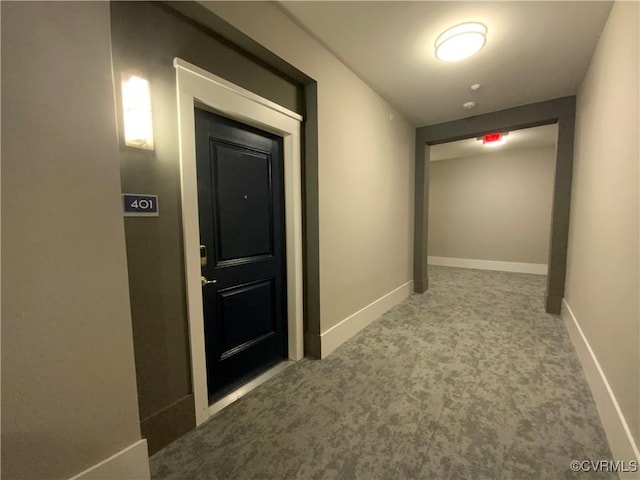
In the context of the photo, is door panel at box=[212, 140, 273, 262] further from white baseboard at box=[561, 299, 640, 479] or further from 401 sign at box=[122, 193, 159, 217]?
white baseboard at box=[561, 299, 640, 479]

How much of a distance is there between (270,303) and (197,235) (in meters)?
0.91

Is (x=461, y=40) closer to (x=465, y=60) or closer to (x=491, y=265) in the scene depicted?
(x=465, y=60)

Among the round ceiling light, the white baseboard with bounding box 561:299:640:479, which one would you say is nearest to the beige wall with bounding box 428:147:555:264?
the white baseboard with bounding box 561:299:640:479

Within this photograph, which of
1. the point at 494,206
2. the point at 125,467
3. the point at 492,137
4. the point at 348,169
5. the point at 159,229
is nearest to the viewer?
the point at 125,467

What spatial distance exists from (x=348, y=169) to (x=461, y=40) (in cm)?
128

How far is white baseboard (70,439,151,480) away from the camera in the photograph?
110cm

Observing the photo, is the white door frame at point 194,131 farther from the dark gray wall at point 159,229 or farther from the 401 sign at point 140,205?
the 401 sign at point 140,205

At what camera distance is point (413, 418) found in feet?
5.27

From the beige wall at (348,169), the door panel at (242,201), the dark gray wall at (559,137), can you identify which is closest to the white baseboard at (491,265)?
the dark gray wall at (559,137)

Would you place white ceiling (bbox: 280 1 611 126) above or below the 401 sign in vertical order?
above

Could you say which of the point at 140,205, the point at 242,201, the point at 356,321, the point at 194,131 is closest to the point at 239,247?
the point at 242,201

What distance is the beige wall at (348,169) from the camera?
181 centimetres

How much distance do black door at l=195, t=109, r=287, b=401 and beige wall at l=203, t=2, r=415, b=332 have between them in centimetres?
41

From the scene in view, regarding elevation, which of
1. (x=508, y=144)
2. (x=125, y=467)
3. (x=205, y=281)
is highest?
(x=508, y=144)
